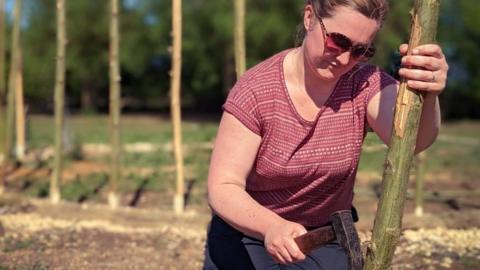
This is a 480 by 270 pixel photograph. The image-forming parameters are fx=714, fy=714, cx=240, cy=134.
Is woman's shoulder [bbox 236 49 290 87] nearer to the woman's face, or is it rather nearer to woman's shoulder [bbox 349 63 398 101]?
the woman's face

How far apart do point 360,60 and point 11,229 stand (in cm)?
511

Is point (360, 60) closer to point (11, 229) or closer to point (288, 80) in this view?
point (288, 80)

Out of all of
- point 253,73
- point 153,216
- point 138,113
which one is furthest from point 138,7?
point 253,73

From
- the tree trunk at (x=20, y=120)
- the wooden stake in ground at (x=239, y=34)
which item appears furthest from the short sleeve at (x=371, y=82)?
the tree trunk at (x=20, y=120)

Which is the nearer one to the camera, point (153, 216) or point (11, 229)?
point (11, 229)

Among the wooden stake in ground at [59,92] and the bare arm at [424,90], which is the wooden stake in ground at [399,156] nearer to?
the bare arm at [424,90]

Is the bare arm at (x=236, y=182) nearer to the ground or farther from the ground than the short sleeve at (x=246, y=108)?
nearer to the ground

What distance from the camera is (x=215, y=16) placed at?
26.8 meters

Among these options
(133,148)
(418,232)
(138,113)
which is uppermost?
(418,232)

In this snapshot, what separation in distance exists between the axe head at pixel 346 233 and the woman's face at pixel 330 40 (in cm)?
50

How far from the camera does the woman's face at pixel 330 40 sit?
2283 mm

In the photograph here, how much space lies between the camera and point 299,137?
8.32 ft

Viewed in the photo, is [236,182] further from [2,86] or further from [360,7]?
[2,86]

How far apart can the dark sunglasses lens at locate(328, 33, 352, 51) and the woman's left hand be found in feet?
0.66
